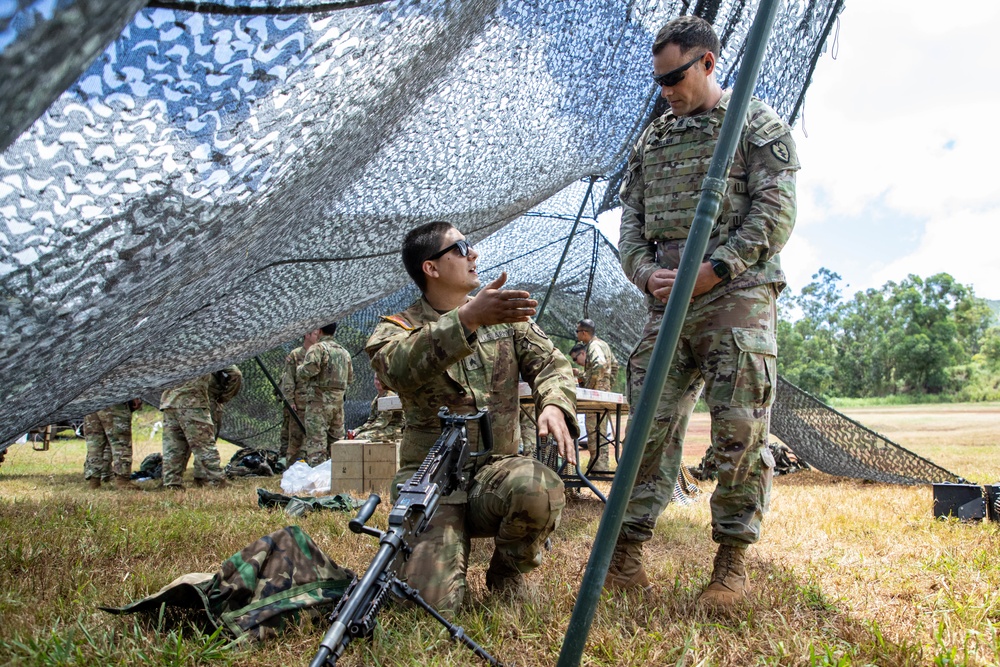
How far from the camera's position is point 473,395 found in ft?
8.95

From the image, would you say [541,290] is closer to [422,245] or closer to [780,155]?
[422,245]

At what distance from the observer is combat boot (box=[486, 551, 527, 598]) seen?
100 inches

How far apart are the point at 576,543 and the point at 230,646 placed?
1.87 m

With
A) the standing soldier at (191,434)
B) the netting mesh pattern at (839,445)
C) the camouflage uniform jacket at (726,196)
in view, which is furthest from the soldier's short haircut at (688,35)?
the standing soldier at (191,434)

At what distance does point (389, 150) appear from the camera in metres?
3.44

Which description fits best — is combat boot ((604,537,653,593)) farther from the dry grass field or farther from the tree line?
the tree line

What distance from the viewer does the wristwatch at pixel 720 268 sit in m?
2.48

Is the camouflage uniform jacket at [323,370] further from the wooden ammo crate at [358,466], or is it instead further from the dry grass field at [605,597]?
the dry grass field at [605,597]

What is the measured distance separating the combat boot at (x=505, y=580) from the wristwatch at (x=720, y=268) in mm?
1173

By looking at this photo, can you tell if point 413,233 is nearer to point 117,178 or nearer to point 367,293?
point 117,178

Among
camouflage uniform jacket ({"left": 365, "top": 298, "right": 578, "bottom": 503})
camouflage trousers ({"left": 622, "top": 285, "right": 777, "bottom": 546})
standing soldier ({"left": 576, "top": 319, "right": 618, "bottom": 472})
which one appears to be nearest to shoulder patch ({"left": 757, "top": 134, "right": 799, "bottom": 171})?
camouflage trousers ({"left": 622, "top": 285, "right": 777, "bottom": 546})

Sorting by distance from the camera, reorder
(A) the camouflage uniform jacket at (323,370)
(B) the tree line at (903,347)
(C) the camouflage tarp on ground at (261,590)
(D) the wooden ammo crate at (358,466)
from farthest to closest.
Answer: (B) the tree line at (903,347), (A) the camouflage uniform jacket at (323,370), (D) the wooden ammo crate at (358,466), (C) the camouflage tarp on ground at (261,590)

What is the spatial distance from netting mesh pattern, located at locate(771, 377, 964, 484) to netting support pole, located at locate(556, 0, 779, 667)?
466cm

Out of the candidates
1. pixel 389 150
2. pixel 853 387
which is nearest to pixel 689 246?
pixel 389 150
